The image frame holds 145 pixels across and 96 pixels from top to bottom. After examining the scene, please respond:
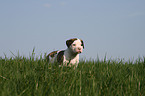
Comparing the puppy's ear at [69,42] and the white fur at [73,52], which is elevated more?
the puppy's ear at [69,42]

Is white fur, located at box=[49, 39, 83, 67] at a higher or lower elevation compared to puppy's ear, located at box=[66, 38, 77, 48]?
lower

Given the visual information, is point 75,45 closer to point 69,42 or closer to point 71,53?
point 69,42

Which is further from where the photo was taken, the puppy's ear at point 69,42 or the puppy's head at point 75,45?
the puppy's ear at point 69,42

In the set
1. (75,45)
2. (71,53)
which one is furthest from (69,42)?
(71,53)

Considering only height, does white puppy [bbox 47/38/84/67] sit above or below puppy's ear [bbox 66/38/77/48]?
below

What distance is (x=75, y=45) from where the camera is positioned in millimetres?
5016

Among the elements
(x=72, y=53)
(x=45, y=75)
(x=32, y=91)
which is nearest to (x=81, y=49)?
(x=72, y=53)

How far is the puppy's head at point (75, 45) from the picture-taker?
493 cm

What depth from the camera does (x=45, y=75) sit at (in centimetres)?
345

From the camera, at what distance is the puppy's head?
4.93m

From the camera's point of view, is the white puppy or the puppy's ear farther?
the puppy's ear

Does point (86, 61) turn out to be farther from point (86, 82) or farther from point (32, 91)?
point (32, 91)

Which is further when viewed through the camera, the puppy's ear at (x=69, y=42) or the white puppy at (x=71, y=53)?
the puppy's ear at (x=69, y=42)

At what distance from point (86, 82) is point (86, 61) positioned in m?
3.22
